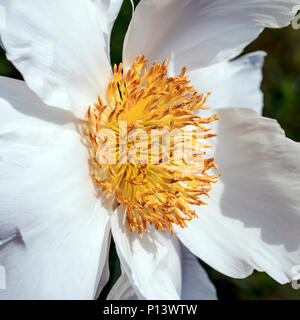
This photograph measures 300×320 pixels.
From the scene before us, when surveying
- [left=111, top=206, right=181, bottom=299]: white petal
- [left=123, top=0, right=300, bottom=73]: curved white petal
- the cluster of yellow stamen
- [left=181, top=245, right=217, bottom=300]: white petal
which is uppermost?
[left=123, top=0, right=300, bottom=73]: curved white petal

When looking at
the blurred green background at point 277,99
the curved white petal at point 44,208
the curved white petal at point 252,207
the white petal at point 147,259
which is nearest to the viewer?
the curved white petal at point 44,208

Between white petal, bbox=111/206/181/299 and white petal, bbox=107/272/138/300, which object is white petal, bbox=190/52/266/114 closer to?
white petal, bbox=111/206/181/299

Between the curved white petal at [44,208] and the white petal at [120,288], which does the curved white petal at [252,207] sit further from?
the curved white petal at [44,208]

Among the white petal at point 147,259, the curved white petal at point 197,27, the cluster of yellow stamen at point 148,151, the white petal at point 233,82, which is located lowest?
the white petal at point 147,259

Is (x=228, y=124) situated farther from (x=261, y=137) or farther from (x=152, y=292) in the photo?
(x=152, y=292)

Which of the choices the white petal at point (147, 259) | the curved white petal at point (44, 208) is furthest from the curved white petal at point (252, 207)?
the curved white petal at point (44, 208)

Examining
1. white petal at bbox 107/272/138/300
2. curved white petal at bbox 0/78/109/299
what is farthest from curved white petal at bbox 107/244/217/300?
curved white petal at bbox 0/78/109/299

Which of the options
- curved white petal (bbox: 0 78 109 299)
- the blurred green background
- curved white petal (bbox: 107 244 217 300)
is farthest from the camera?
the blurred green background
